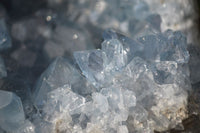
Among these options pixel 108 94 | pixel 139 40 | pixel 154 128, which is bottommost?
pixel 154 128

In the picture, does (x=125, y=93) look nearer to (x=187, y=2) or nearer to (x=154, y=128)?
(x=154, y=128)

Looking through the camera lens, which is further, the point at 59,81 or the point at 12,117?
the point at 59,81

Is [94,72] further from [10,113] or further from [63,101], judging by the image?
[10,113]

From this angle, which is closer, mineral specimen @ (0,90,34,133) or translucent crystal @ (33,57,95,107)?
mineral specimen @ (0,90,34,133)

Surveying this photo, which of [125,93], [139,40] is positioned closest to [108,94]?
[125,93]

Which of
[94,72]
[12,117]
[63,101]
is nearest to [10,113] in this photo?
[12,117]

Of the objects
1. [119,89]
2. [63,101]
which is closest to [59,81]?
[63,101]

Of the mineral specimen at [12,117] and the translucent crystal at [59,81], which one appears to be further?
the translucent crystal at [59,81]

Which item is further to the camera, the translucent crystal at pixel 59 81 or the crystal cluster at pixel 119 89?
the translucent crystal at pixel 59 81
